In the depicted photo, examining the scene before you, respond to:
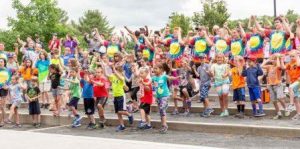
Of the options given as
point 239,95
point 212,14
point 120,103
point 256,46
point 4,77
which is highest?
point 212,14

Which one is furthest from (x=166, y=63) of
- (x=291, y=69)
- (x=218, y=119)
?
(x=291, y=69)

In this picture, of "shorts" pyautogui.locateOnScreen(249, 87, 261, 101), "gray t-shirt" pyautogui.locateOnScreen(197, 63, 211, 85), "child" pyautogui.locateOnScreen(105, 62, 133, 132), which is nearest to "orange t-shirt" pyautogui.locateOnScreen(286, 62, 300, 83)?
"shorts" pyautogui.locateOnScreen(249, 87, 261, 101)

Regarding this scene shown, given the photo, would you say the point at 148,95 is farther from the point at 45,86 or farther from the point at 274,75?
the point at 45,86

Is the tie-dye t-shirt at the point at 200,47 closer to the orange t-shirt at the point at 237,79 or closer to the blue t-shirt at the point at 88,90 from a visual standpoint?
the orange t-shirt at the point at 237,79

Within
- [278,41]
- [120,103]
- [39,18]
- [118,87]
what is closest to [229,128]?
[120,103]

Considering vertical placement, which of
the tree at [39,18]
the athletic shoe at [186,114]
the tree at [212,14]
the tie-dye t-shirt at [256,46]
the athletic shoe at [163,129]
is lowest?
the athletic shoe at [163,129]

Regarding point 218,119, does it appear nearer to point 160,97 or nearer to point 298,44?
point 160,97

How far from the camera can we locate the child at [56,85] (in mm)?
14250

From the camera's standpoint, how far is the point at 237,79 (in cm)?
1220

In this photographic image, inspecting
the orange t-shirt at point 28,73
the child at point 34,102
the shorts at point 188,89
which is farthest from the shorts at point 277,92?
the orange t-shirt at point 28,73

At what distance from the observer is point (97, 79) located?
12.7 m

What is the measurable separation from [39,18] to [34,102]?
3872 cm

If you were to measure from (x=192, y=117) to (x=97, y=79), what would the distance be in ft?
8.83

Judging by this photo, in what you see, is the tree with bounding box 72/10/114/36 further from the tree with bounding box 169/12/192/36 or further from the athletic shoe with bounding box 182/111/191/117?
the athletic shoe with bounding box 182/111/191/117
